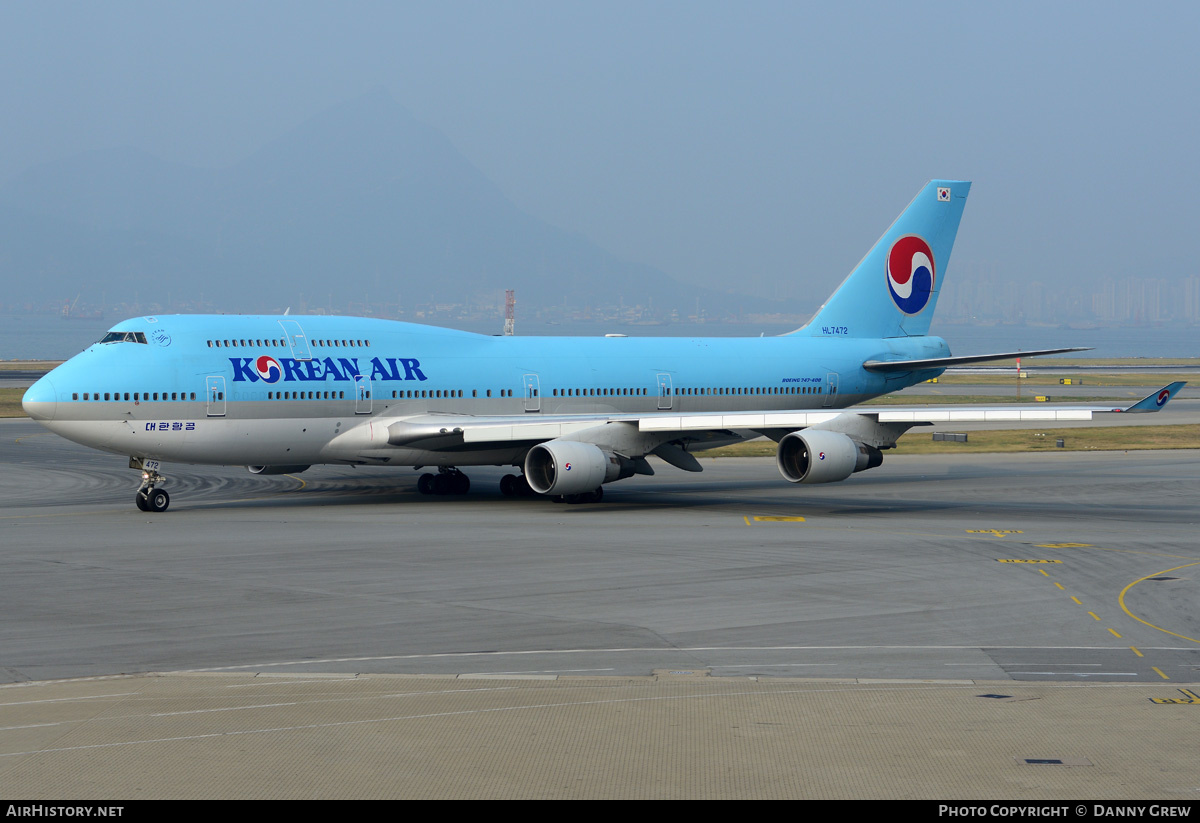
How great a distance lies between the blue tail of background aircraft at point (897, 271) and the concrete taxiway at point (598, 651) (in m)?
14.6

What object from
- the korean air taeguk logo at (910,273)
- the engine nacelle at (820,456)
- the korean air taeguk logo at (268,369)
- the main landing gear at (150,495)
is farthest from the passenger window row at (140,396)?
the korean air taeguk logo at (910,273)

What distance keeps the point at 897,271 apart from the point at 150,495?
97.9ft

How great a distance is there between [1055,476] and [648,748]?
118 feet

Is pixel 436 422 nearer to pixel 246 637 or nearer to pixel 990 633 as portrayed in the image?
pixel 246 637

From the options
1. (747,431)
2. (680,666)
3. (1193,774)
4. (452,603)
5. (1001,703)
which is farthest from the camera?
(747,431)

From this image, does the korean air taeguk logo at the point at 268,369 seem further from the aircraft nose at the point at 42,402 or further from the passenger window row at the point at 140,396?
the aircraft nose at the point at 42,402

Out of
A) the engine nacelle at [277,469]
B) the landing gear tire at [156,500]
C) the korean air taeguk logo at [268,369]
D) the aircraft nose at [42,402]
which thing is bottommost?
the landing gear tire at [156,500]

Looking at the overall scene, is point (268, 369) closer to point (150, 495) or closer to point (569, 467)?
point (150, 495)

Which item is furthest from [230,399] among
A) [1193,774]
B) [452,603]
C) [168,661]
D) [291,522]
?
[1193,774]

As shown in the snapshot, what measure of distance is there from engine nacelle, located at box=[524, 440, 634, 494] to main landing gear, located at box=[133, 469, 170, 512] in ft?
33.7

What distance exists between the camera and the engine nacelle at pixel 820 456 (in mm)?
34250

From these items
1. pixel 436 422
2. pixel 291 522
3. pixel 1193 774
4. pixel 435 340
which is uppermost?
pixel 435 340

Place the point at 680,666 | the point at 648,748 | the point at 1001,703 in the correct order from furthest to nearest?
the point at 680,666, the point at 1001,703, the point at 648,748

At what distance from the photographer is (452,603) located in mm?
20938
